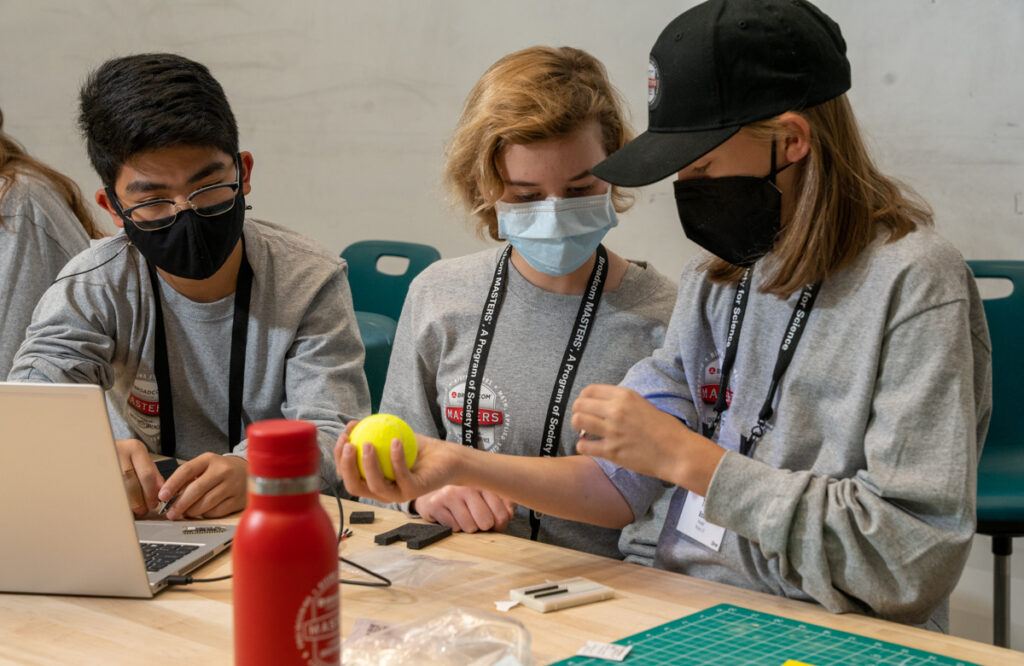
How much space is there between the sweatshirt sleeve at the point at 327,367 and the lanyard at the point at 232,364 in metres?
0.10

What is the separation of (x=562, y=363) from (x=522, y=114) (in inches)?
19.3

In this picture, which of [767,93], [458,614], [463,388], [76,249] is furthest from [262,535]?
[76,249]

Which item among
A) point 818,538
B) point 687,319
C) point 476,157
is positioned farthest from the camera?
point 476,157

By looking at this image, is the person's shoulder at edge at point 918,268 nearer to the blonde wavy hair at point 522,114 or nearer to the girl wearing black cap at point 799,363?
the girl wearing black cap at point 799,363

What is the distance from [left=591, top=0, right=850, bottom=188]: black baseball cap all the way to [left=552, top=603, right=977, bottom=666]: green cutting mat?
64cm

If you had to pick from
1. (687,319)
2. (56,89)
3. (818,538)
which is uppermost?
(56,89)

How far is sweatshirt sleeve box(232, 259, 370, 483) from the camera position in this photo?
1.97 meters

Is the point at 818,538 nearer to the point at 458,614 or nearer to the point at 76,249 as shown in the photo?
the point at 458,614

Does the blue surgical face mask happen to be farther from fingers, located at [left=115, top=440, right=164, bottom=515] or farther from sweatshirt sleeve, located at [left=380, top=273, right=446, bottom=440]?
fingers, located at [left=115, top=440, right=164, bottom=515]

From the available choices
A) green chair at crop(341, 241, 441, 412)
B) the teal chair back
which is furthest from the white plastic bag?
the teal chair back

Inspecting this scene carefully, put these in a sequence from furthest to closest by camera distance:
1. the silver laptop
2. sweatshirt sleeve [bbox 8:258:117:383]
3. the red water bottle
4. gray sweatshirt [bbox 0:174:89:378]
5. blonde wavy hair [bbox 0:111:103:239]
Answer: blonde wavy hair [bbox 0:111:103:239] < gray sweatshirt [bbox 0:174:89:378] < sweatshirt sleeve [bbox 8:258:117:383] < the silver laptop < the red water bottle

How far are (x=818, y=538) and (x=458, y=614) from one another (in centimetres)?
49

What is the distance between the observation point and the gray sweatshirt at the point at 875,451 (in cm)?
124

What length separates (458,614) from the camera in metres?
1.16
